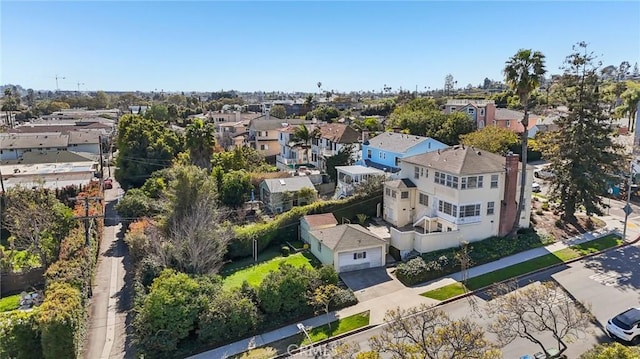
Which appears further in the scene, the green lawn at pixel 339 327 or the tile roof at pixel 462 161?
the tile roof at pixel 462 161

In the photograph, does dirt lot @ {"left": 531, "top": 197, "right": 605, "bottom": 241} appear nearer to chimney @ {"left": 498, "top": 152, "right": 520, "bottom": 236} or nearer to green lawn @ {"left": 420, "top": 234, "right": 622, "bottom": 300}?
green lawn @ {"left": 420, "top": 234, "right": 622, "bottom": 300}

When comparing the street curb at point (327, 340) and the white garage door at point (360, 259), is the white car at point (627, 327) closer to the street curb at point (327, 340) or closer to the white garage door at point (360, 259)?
the street curb at point (327, 340)

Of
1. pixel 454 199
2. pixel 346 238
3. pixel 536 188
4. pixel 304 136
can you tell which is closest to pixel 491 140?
pixel 536 188

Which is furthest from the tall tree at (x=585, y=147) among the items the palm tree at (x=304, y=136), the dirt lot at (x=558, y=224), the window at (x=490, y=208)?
the palm tree at (x=304, y=136)

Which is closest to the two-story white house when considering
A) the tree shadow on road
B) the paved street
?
the tree shadow on road

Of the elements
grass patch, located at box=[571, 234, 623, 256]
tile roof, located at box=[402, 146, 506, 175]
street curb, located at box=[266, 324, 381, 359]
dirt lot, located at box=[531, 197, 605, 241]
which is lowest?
street curb, located at box=[266, 324, 381, 359]

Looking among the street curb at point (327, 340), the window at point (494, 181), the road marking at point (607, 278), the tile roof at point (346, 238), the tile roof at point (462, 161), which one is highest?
the tile roof at point (462, 161)

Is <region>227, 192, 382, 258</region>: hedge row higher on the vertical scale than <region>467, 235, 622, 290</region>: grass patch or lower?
higher

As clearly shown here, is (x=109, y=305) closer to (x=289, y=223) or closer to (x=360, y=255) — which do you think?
(x=289, y=223)
